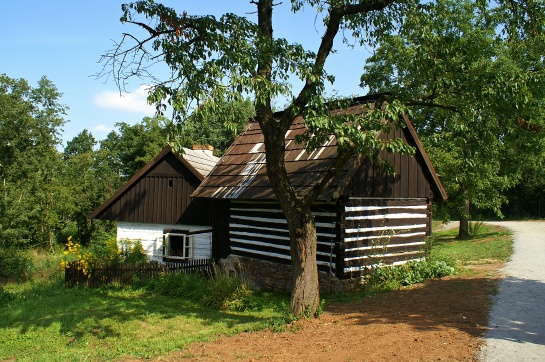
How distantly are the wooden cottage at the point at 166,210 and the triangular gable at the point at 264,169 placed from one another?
189 centimetres

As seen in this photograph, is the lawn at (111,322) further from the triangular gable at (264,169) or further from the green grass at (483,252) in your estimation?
the triangular gable at (264,169)

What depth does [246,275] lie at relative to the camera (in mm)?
14297

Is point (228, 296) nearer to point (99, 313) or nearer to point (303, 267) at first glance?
point (99, 313)

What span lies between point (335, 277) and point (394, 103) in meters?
5.59

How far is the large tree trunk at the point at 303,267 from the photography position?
8562 mm

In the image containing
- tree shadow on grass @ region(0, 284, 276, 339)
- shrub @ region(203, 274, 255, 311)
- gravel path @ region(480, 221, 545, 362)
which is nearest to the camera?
gravel path @ region(480, 221, 545, 362)

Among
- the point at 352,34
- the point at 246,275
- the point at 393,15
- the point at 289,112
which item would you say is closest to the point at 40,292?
the point at 246,275

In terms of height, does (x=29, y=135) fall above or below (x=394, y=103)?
above

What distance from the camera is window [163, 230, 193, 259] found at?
56.2 ft

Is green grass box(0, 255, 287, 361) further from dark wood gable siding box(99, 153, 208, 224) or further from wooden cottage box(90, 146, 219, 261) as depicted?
dark wood gable siding box(99, 153, 208, 224)

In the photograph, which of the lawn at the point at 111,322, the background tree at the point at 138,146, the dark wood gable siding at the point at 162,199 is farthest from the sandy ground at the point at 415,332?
the background tree at the point at 138,146

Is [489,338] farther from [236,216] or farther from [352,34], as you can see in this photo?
[236,216]

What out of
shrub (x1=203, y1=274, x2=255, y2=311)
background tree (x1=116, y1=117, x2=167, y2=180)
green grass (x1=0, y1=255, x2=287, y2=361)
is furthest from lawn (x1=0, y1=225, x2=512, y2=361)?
background tree (x1=116, y1=117, x2=167, y2=180)

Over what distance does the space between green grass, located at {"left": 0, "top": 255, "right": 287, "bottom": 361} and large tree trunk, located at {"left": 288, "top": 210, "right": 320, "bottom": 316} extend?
724 millimetres
